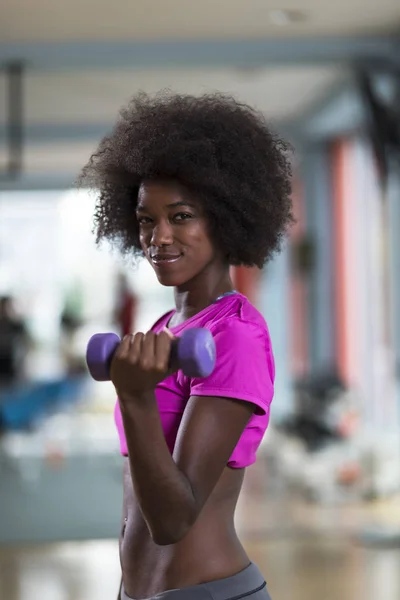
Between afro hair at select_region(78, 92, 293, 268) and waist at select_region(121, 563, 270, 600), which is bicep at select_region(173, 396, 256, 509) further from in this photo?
afro hair at select_region(78, 92, 293, 268)

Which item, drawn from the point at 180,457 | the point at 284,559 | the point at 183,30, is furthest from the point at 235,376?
the point at 183,30

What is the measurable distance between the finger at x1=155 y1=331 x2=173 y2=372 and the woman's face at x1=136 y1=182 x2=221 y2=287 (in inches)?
11.0

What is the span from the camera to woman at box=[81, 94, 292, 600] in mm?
1110

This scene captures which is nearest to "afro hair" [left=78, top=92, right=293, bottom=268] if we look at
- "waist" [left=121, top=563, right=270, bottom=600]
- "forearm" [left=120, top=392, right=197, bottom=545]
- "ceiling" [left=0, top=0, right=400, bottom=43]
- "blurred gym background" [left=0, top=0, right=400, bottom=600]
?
"blurred gym background" [left=0, top=0, right=400, bottom=600]

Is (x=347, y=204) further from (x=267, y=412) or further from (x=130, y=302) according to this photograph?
(x=267, y=412)

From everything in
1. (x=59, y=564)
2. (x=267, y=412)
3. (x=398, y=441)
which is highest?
(x=267, y=412)

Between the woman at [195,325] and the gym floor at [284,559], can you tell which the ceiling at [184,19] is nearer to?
the gym floor at [284,559]

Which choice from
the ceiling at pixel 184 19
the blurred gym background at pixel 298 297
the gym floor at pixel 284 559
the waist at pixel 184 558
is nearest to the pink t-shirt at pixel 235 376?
the waist at pixel 184 558

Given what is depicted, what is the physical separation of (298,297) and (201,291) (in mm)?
8472

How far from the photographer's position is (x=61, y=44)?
17.3ft

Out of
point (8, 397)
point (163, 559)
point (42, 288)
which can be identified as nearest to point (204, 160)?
point (163, 559)

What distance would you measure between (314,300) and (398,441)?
352cm

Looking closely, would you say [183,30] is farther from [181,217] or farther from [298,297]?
[298,297]

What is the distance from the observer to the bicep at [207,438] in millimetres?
1146
